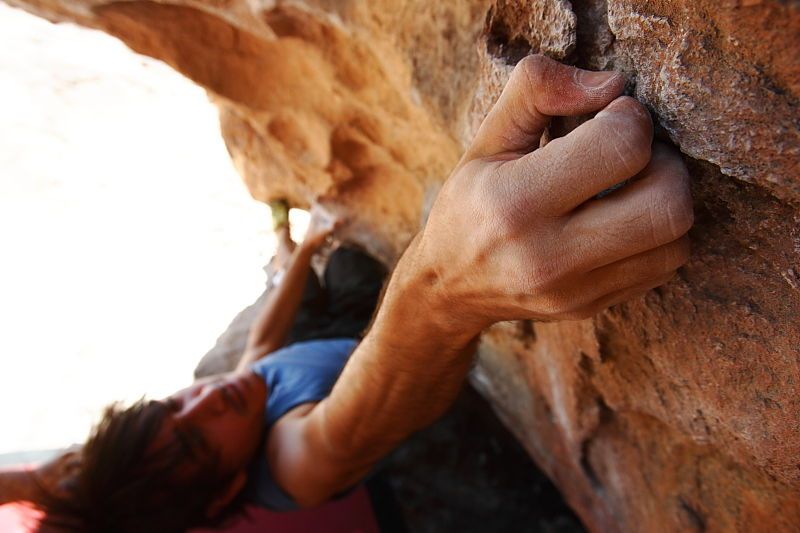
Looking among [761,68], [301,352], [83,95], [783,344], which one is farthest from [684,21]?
[83,95]

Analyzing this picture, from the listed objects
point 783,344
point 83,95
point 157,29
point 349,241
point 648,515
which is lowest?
point 648,515

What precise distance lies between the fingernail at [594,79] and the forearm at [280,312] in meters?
1.37

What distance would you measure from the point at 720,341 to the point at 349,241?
57.6 inches

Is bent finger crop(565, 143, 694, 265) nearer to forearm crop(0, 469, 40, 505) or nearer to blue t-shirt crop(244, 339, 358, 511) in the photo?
blue t-shirt crop(244, 339, 358, 511)

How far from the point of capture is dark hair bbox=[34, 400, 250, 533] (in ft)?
3.64

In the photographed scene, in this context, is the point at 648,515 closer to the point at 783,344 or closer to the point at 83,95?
the point at 783,344

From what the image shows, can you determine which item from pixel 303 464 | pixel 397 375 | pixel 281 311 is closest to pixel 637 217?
pixel 397 375

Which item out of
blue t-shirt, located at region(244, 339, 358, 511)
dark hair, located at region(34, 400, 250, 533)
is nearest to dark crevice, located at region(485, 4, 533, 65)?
blue t-shirt, located at region(244, 339, 358, 511)

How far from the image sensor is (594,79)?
450 mm

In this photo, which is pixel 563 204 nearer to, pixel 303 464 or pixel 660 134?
pixel 660 134

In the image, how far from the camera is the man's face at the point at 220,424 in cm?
116

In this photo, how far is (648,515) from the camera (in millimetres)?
914

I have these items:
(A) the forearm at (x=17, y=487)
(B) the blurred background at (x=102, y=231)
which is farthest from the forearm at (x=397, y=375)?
(B) the blurred background at (x=102, y=231)

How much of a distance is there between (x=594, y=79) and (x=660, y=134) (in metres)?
0.07
